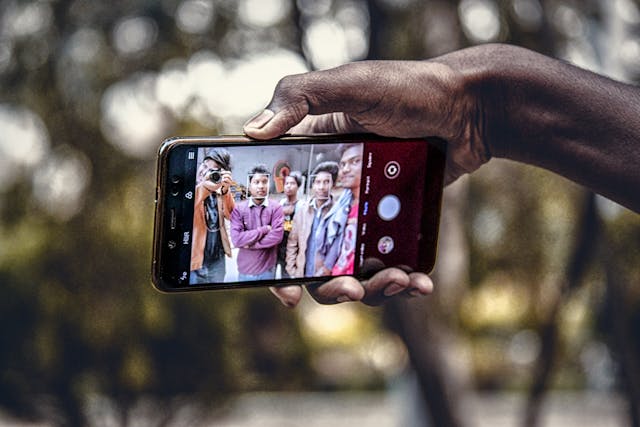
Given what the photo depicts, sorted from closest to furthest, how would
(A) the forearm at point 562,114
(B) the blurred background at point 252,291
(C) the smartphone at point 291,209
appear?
(C) the smartphone at point 291,209, (A) the forearm at point 562,114, (B) the blurred background at point 252,291

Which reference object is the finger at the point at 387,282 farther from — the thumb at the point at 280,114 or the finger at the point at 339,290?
the thumb at the point at 280,114

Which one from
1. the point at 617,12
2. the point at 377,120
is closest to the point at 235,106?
the point at 377,120

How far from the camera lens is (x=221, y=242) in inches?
22.4

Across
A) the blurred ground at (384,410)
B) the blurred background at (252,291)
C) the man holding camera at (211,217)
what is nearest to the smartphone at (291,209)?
the man holding camera at (211,217)

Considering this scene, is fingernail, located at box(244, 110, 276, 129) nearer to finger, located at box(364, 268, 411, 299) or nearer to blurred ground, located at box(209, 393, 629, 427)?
finger, located at box(364, 268, 411, 299)

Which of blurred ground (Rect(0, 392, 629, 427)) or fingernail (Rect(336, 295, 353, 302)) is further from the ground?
fingernail (Rect(336, 295, 353, 302))

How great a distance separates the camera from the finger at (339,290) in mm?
616

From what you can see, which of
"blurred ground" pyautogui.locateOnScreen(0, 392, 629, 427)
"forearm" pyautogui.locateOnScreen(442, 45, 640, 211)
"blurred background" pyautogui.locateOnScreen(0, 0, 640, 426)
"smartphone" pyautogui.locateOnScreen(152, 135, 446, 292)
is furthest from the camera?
"blurred ground" pyautogui.locateOnScreen(0, 392, 629, 427)

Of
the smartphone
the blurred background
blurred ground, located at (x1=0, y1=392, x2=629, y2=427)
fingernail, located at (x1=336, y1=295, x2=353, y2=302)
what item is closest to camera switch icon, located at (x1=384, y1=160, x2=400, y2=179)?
the smartphone

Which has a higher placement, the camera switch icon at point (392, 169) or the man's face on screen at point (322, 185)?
the camera switch icon at point (392, 169)

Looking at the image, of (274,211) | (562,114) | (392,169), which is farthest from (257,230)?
(562,114)

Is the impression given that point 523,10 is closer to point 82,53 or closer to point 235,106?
point 235,106

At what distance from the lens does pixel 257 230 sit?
22.8 inches

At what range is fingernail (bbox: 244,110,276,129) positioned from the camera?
55 centimetres
